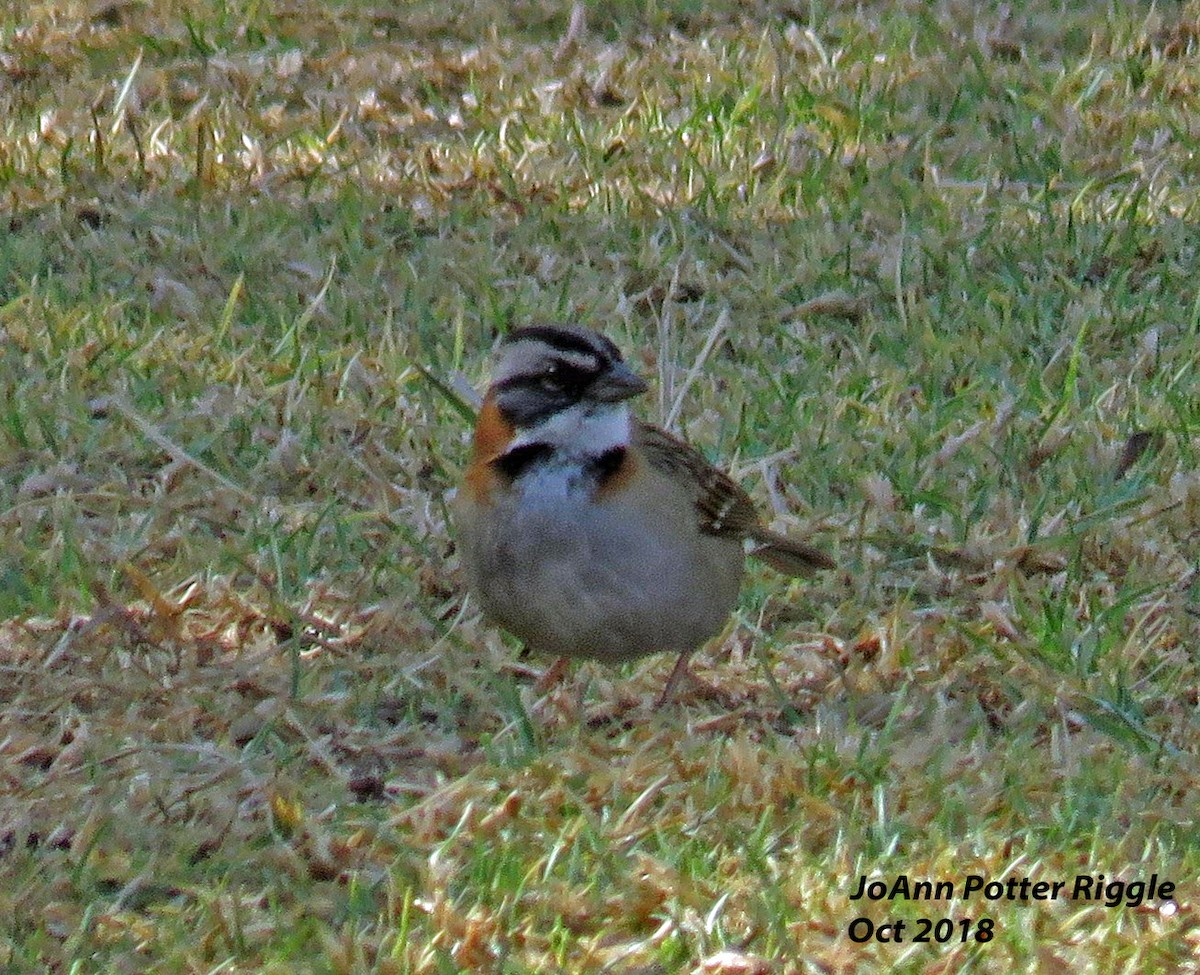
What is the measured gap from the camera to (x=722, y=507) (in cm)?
522

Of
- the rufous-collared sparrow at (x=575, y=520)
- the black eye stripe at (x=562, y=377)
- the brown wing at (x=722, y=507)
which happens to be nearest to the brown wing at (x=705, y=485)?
the brown wing at (x=722, y=507)

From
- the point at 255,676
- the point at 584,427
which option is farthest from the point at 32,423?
the point at 584,427

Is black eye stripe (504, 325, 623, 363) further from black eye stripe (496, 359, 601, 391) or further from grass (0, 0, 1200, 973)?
grass (0, 0, 1200, 973)

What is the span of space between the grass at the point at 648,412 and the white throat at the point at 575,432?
57cm

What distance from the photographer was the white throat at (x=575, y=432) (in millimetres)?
4859

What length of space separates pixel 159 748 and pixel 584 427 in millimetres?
1126

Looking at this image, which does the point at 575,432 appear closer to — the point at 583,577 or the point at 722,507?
the point at 583,577

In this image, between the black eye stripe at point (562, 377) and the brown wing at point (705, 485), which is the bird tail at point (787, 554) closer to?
the brown wing at point (705, 485)

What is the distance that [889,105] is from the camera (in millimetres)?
8281

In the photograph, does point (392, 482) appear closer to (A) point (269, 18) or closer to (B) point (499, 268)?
(B) point (499, 268)

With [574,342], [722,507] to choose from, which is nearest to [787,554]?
[722,507]

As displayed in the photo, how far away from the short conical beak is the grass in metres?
0.70

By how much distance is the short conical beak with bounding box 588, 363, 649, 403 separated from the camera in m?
4.79

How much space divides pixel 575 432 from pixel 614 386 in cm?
14
